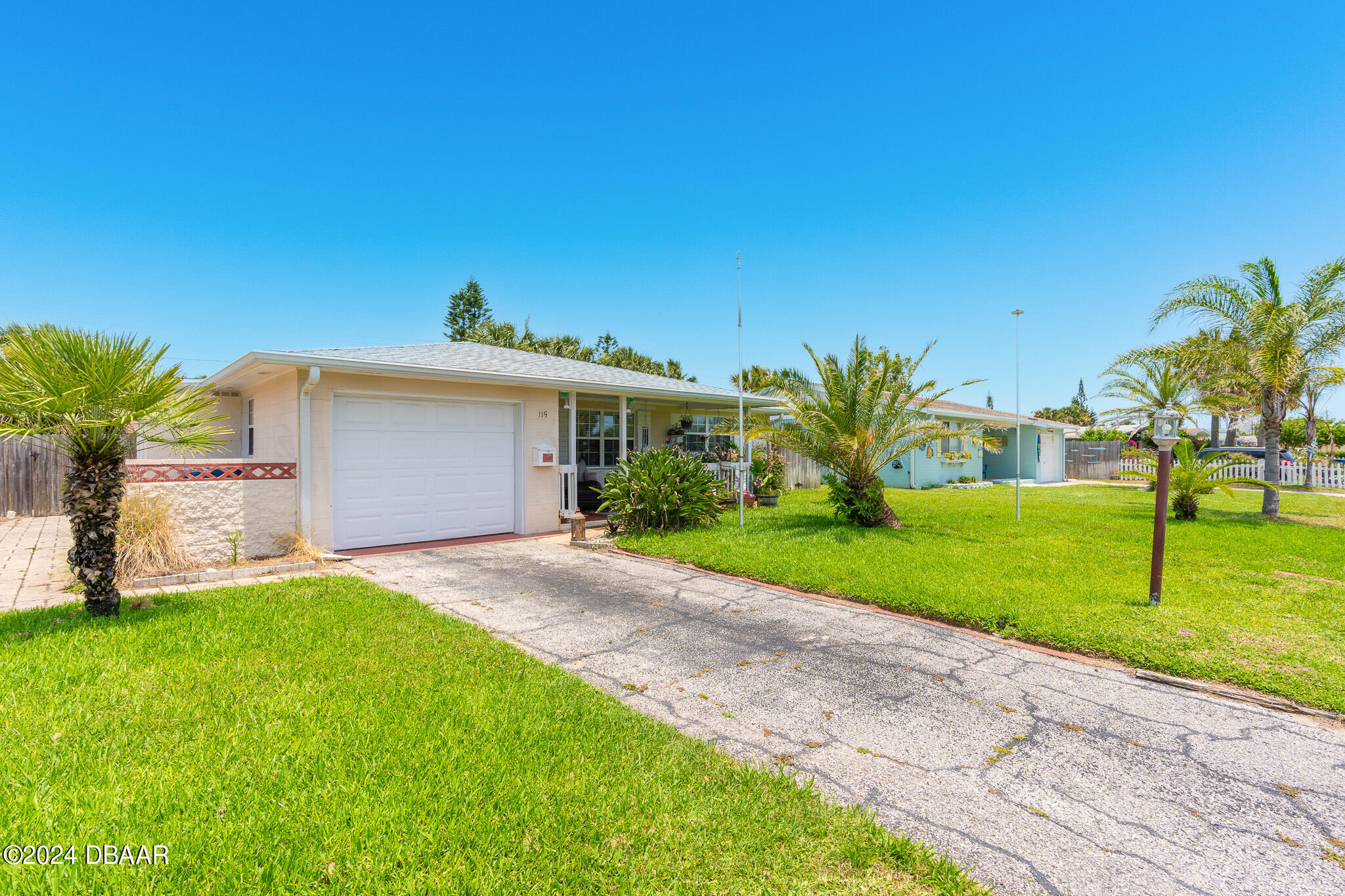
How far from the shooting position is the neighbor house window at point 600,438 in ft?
45.1

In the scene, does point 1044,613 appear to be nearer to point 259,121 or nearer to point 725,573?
point 725,573

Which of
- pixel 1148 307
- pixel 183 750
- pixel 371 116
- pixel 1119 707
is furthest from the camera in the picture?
pixel 371 116

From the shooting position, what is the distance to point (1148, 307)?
12961 mm

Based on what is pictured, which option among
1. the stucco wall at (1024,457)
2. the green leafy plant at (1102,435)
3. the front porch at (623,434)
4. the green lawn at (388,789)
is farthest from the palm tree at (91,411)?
the green leafy plant at (1102,435)

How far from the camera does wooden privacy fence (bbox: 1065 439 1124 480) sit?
85.0 feet

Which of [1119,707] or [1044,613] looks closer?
[1119,707]

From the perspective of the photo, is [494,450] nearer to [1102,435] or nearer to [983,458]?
[983,458]

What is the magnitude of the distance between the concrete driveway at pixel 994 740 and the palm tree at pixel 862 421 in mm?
4428

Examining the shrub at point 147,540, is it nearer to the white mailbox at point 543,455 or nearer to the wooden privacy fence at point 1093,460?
the white mailbox at point 543,455

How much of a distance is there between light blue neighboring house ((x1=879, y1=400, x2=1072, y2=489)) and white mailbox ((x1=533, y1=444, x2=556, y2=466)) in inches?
504

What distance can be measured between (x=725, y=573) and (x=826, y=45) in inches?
413

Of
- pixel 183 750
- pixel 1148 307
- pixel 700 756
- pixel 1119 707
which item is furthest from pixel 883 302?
pixel 183 750
